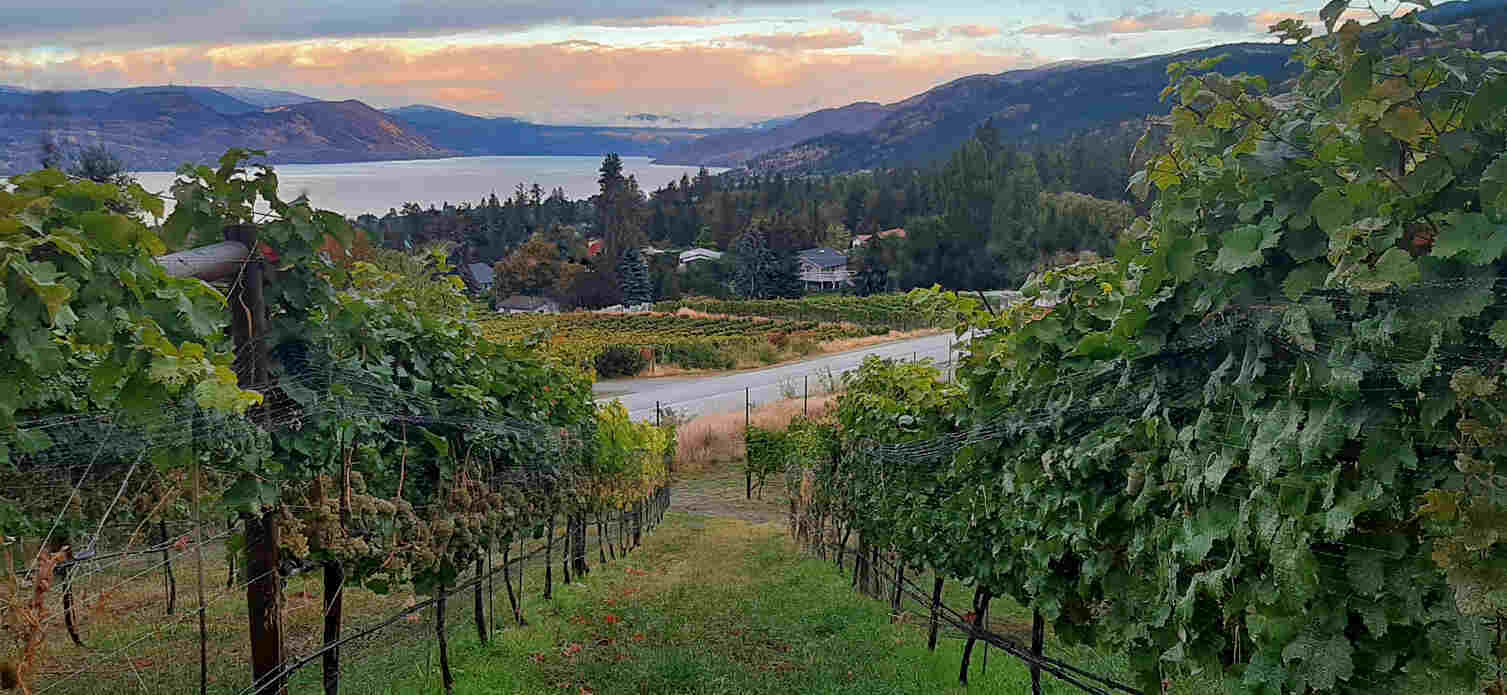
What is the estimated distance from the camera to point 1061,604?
4133mm


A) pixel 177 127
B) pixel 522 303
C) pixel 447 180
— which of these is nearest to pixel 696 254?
pixel 522 303

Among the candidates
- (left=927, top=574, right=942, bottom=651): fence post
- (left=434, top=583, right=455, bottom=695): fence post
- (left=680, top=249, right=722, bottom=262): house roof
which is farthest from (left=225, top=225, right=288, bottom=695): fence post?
(left=680, top=249, right=722, bottom=262): house roof

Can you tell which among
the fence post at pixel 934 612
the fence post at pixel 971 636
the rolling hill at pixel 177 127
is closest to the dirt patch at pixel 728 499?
the rolling hill at pixel 177 127

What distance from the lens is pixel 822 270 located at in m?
88.9

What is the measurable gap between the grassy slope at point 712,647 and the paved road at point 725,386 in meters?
22.3

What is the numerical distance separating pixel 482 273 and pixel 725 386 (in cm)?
5689

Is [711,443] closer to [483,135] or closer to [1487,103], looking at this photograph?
[1487,103]

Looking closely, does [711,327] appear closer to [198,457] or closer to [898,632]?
[898,632]

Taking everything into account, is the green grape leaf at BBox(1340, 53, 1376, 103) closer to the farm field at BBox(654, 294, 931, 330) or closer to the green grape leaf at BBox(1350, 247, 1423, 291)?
the green grape leaf at BBox(1350, 247, 1423, 291)

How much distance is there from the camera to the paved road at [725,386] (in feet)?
123

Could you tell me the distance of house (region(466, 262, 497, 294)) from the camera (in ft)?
281

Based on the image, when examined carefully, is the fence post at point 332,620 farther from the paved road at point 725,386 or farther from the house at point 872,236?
the house at point 872,236

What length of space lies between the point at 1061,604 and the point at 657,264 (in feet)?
287

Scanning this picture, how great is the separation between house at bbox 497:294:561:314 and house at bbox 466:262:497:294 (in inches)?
104
